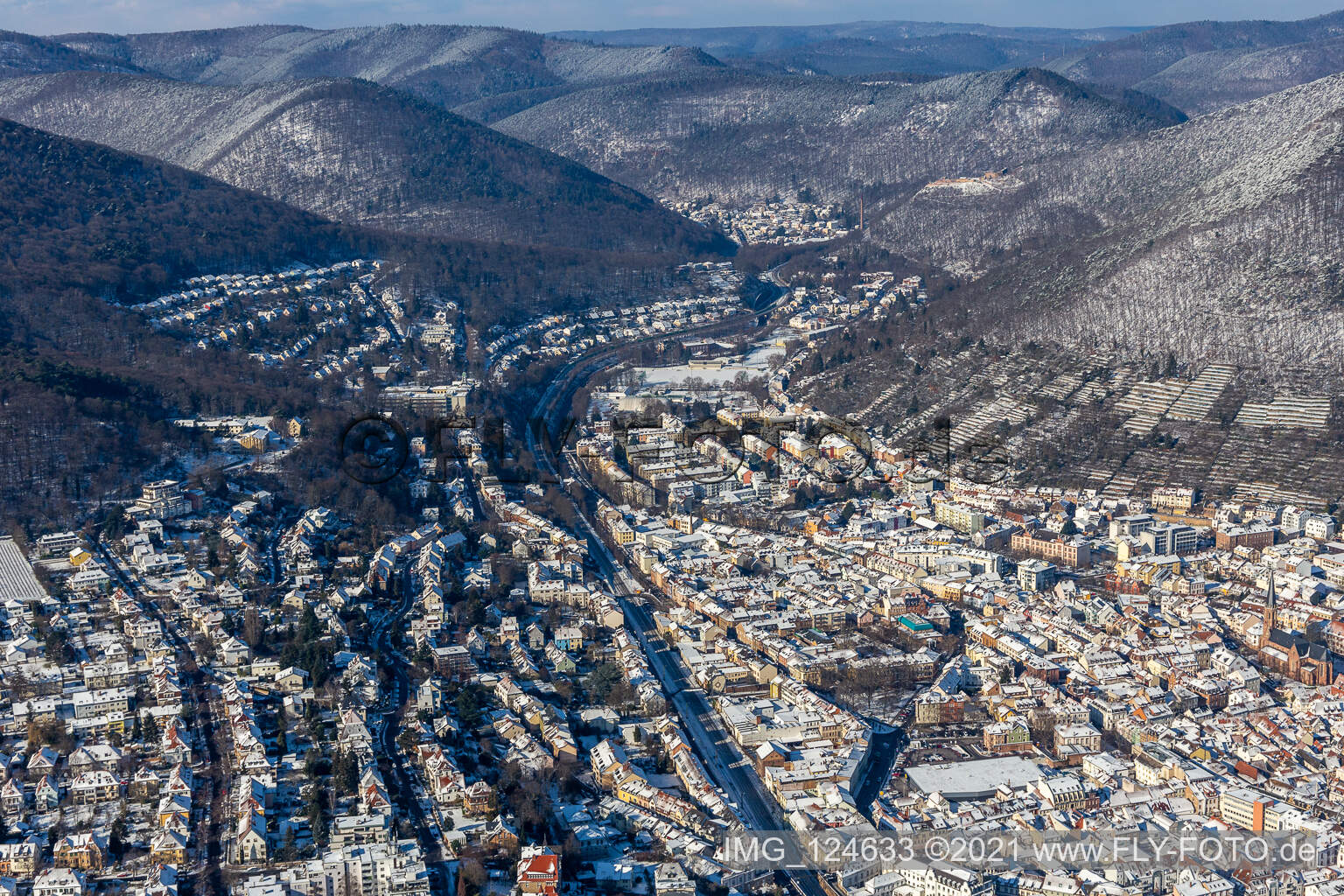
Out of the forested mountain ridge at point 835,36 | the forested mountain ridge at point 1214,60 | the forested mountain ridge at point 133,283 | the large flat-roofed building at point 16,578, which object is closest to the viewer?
the large flat-roofed building at point 16,578

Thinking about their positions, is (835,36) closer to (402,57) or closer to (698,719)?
(402,57)

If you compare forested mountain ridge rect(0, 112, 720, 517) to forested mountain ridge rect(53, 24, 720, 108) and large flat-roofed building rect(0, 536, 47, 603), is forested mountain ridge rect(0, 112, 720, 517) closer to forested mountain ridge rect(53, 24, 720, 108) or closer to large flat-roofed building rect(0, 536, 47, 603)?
large flat-roofed building rect(0, 536, 47, 603)

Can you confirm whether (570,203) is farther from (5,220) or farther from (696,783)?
(696,783)

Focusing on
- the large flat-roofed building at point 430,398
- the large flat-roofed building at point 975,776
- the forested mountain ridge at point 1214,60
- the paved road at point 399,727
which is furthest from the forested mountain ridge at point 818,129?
the large flat-roofed building at point 975,776

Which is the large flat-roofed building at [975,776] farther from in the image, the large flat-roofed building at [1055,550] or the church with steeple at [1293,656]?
the large flat-roofed building at [1055,550]

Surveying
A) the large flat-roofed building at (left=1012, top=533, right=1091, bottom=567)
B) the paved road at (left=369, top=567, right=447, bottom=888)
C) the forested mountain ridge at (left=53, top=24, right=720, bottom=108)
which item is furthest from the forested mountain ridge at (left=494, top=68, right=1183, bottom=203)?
the paved road at (left=369, top=567, right=447, bottom=888)

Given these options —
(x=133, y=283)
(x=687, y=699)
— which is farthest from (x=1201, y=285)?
(x=133, y=283)
